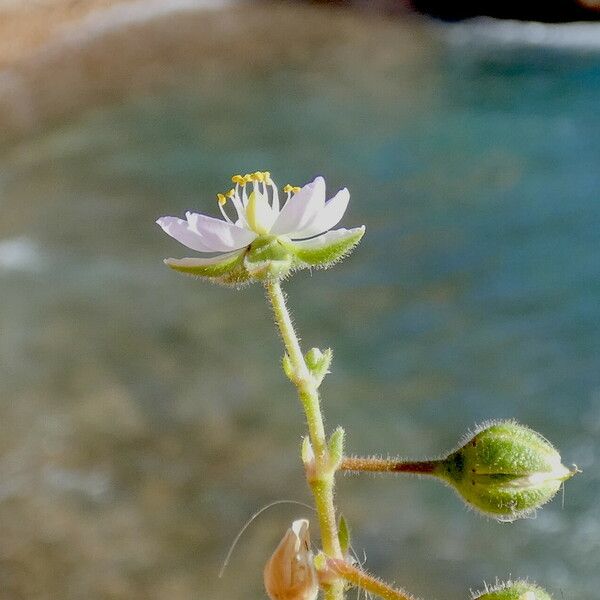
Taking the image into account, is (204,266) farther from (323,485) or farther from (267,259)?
(323,485)

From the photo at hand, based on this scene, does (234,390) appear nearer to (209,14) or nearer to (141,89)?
(141,89)

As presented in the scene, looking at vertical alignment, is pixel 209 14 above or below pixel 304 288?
below

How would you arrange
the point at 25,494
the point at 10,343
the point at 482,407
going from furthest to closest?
the point at 10,343 < the point at 482,407 < the point at 25,494

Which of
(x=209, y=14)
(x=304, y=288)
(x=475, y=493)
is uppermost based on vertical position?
(x=475, y=493)

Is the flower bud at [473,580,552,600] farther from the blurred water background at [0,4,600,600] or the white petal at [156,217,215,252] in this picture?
the blurred water background at [0,4,600,600]

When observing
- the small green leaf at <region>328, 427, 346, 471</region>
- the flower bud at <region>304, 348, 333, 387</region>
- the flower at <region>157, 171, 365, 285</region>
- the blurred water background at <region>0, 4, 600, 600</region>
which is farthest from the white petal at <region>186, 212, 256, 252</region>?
the blurred water background at <region>0, 4, 600, 600</region>

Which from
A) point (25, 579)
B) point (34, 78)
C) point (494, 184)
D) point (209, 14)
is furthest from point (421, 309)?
point (209, 14)
